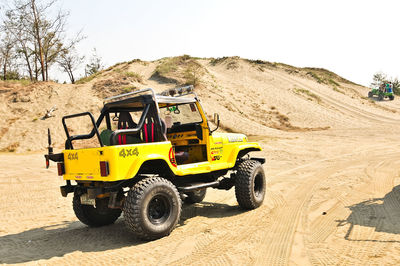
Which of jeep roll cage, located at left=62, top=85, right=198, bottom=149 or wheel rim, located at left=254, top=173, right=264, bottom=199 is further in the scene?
wheel rim, located at left=254, top=173, right=264, bottom=199

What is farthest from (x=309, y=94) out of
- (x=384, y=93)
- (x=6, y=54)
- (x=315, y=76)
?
(x=6, y=54)

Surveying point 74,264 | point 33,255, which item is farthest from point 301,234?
point 33,255

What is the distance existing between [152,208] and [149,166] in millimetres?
710

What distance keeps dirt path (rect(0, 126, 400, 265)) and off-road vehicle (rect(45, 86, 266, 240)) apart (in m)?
0.38

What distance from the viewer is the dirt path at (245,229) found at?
175 inches

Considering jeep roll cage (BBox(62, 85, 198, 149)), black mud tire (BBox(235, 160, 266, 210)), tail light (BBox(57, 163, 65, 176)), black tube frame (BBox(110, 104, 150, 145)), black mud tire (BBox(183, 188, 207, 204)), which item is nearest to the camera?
black tube frame (BBox(110, 104, 150, 145))

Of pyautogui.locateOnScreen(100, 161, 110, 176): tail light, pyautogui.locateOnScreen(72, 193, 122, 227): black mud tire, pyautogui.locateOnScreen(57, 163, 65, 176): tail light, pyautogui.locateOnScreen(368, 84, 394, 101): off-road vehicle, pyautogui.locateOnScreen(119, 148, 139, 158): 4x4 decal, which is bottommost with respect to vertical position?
pyautogui.locateOnScreen(72, 193, 122, 227): black mud tire

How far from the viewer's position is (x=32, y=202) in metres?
8.30

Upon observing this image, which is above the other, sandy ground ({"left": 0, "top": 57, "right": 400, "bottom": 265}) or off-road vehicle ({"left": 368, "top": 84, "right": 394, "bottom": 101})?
off-road vehicle ({"left": 368, "top": 84, "right": 394, "bottom": 101})

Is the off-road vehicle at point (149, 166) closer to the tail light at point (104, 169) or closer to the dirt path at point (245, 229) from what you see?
the tail light at point (104, 169)

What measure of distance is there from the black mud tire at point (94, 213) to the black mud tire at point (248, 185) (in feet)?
8.09

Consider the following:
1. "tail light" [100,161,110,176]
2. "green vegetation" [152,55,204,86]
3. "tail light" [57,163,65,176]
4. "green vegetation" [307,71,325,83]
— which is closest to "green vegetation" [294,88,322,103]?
"green vegetation" [307,71,325,83]

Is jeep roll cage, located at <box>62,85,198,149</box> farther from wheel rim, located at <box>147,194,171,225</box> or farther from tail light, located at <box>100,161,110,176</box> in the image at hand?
wheel rim, located at <box>147,194,171,225</box>

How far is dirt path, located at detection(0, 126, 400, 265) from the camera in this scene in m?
4.44
